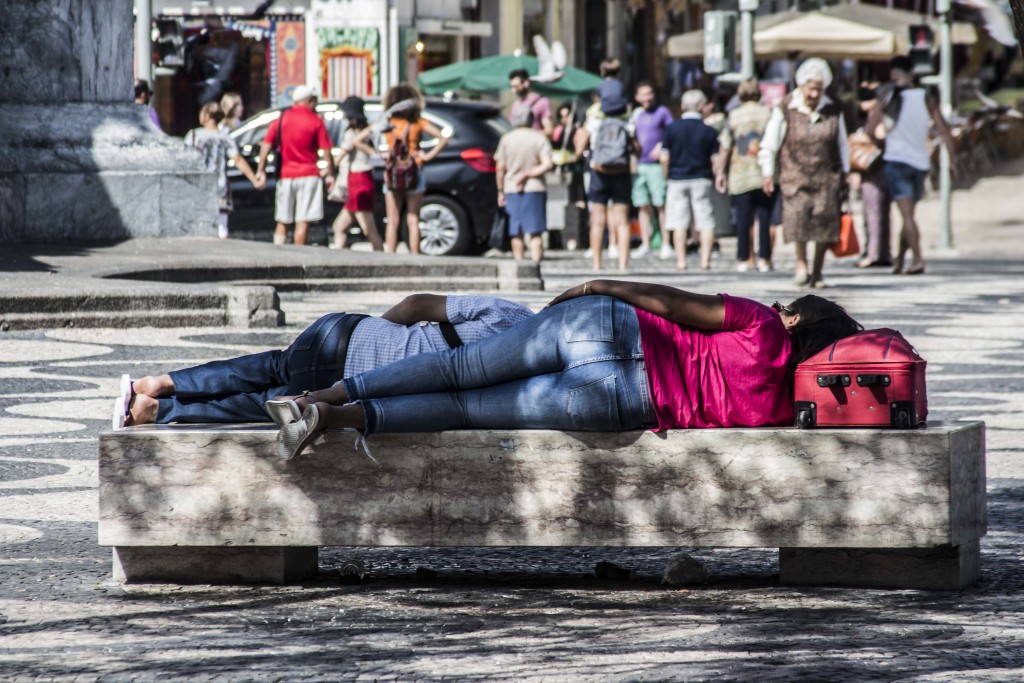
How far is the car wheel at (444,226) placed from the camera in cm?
2197

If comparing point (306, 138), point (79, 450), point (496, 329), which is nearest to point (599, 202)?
point (306, 138)

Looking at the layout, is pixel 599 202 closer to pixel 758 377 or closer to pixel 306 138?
pixel 306 138

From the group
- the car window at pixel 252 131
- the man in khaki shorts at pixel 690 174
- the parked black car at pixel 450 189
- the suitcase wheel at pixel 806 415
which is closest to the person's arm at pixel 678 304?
the suitcase wheel at pixel 806 415

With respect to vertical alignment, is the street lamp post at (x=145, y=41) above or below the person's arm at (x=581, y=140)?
above

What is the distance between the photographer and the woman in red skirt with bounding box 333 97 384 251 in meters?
18.9

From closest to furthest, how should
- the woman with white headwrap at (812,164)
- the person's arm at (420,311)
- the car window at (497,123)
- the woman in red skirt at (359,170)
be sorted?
the person's arm at (420,311)
the woman with white headwrap at (812,164)
the woman in red skirt at (359,170)
the car window at (497,123)

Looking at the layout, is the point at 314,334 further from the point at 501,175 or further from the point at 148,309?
the point at 501,175

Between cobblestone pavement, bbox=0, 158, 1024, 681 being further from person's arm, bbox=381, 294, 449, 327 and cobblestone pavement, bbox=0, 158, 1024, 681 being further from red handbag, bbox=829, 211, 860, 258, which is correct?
red handbag, bbox=829, 211, 860, 258

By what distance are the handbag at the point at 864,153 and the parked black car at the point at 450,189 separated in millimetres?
4361

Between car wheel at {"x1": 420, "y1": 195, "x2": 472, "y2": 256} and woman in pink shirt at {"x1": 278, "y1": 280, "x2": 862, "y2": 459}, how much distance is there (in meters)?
16.5

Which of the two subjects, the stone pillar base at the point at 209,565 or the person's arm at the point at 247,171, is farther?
the person's arm at the point at 247,171

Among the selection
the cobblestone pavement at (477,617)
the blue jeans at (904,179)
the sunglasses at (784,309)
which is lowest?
the cobblestone pavement at (477,617)

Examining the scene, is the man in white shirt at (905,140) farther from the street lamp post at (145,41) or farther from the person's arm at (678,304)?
the person's arm at (678,304)

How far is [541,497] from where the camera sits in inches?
206
